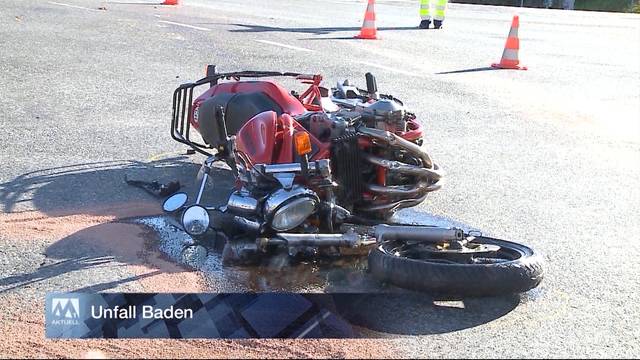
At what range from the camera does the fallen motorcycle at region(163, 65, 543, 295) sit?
4879 millimetres

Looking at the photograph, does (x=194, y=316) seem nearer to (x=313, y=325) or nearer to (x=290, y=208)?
(x=313, y=325)

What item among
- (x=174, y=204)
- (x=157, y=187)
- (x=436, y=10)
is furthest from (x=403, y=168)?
(x=436, y=10)

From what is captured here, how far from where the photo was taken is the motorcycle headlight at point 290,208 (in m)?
5.30

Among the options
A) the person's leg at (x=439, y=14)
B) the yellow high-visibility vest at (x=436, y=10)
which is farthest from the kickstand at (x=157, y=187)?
the person's leg at (x=439, y=14)

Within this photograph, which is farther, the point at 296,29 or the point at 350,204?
the point at 296,29

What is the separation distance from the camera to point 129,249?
5.70 meters

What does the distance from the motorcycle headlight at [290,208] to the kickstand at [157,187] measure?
182 centimetres

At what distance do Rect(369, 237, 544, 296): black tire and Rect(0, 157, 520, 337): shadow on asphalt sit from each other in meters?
0.12

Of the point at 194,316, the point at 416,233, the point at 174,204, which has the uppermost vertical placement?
the point at 416,233

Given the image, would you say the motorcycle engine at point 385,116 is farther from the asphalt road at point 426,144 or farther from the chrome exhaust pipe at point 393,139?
the asphalt road at point 426,144

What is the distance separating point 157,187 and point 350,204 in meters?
2.11

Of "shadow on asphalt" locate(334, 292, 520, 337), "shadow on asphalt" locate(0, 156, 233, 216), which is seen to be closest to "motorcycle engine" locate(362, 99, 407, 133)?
"shadow on asphalt" locate(334, 292, 520, 337)

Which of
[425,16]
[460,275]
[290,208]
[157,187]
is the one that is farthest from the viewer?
[425,16]

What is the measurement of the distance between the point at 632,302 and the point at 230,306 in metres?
2.48
